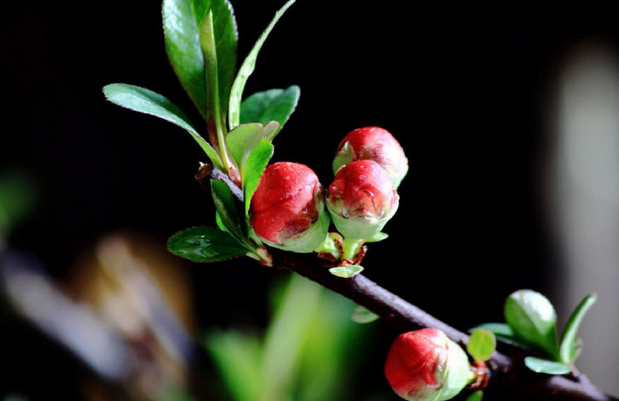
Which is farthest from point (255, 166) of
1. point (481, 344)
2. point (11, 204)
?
point (11, 204)

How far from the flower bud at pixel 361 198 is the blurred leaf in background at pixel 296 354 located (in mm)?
745

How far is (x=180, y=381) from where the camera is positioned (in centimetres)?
103

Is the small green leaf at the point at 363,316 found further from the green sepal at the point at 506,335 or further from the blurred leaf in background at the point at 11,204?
the blurred leaf in background at the point at 11,204

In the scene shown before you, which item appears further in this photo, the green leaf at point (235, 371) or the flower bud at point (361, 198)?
the green leaf at point (235, 371)

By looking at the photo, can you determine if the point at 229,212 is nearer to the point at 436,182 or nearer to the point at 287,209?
the point at 287,209

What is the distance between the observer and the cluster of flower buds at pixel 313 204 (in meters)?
0.21

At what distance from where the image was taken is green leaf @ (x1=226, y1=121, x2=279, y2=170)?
0.22 metres

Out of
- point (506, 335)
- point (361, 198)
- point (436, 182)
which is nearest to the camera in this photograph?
point (361, 198)

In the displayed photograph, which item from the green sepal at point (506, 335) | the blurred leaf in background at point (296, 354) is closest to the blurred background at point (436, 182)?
the blurred leaf in background at point (296, 354)

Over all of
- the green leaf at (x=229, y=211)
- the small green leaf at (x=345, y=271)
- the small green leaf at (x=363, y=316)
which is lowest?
the small green leaf at (x=363, y=316)

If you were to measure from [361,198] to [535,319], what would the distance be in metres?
0.14

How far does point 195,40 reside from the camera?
0.24m

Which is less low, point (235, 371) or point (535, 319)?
point (535, 319)

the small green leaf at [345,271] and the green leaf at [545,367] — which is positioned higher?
the small green leaf at [345,271]
